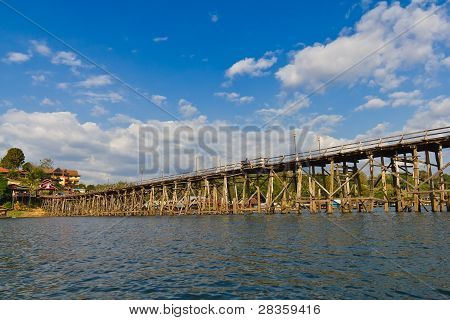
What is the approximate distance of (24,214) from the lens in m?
98.2

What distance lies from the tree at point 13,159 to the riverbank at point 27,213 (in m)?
37.8

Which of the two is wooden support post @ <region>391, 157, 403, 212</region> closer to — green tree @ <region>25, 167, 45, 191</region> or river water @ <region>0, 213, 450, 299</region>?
river water @ <region>0, 213, 450, 299</region>

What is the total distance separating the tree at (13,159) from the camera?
138m

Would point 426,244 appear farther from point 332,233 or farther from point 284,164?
point 284,164

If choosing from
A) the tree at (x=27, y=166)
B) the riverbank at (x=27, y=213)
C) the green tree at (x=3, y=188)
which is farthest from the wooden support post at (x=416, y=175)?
the tree at (x=27, y=166)

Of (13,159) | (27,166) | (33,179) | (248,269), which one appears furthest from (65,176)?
(248,269)

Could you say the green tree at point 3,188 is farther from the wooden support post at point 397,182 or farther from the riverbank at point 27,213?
the wooden support post at point 397,182

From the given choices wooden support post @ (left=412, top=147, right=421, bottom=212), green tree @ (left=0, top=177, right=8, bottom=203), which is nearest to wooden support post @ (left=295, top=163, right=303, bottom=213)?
wooden support post @ (left=412, top=147, right=421, bottom=212)

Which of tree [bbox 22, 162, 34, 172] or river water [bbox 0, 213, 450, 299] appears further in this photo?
tree [bbox 22, 162, 34, 172]

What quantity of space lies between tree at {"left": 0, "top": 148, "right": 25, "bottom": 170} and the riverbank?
37.8 metres

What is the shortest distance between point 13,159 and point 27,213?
5032cm

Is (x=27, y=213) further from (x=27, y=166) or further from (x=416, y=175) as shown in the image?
(x=416, y=175)

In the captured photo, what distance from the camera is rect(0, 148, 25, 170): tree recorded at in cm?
13812
